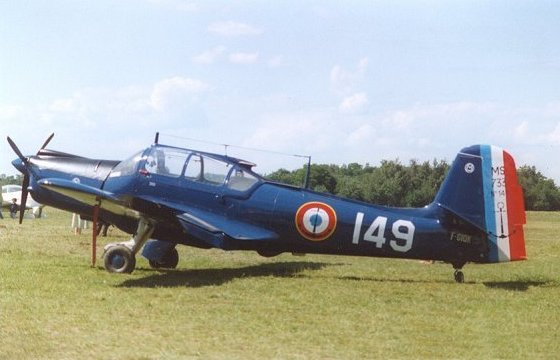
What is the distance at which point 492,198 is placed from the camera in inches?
351

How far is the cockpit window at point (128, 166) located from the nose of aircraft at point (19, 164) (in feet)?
6.41

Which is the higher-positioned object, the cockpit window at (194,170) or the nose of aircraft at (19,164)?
the cockpit window at (194,170)

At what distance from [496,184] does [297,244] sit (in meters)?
3.01

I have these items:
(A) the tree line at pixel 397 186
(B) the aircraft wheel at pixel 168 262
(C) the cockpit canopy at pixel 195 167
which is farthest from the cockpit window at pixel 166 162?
(A) the tree line at pixel 397 186

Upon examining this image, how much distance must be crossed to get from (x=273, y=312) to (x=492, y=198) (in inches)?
146

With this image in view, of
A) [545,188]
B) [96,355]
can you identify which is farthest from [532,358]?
[545,188]

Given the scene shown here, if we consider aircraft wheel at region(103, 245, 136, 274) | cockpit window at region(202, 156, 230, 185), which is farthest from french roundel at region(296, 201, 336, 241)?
aircraft wheel at region(103, 245, 136, 274)

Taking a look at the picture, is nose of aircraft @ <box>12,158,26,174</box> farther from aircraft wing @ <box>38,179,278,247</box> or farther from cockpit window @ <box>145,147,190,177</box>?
cockpit window @ <box>145,147,190,177</box>

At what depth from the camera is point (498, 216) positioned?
893 centimetres

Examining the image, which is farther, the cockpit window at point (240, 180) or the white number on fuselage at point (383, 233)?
the cockpit window at point (240, 180)

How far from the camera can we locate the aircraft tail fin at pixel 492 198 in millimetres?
8891

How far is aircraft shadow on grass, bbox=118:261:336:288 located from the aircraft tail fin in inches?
116

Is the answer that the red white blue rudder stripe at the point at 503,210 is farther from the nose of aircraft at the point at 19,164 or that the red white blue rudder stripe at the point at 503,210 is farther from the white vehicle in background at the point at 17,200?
the white vehicle in background at the point at 17,200

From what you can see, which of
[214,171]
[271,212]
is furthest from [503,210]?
[214,171]
